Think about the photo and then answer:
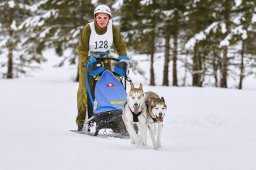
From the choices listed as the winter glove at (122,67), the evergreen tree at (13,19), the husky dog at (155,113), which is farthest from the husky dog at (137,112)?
the evergreen tree at (13,19)

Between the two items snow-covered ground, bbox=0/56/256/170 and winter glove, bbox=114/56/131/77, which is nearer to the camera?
snow-covered ground, bbox=0/56/256/170

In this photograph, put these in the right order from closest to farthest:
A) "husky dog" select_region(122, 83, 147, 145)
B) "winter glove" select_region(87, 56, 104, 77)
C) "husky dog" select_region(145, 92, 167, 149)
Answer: "husky dog" select_region(145, 92, 167, 149)
"husky dog" select_region(122, 83, 147, 145)
"winter glove" select_region(87, 56, 104, 77)

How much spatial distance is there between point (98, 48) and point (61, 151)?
2.62m

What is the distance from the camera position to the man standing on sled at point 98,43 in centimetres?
727

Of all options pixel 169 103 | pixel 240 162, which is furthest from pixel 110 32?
pixel 169 103

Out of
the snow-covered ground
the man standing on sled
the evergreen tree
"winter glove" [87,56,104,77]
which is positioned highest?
the evergreen tree

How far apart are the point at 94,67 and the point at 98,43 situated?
60 centimetres

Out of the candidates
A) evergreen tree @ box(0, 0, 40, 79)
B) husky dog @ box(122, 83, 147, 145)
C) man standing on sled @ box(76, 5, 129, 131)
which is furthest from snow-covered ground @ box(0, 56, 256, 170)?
evergreen tree @ box(0, 0, 40, 79)

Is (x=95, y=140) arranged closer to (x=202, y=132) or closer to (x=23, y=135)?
(x=23, y=135)

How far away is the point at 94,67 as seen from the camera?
7.05m

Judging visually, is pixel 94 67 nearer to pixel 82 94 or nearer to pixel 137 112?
pixel 82 94

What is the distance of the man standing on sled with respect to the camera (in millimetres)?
7273

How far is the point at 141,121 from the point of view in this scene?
238 inches

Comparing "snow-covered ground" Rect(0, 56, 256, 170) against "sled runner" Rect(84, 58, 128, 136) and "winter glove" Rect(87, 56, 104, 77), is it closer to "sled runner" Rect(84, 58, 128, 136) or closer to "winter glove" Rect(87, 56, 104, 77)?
"sled runner" Rect(84, 58, 128, 136)
